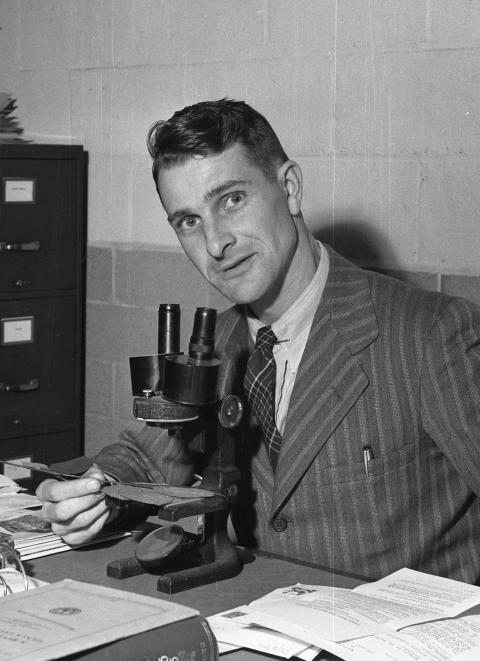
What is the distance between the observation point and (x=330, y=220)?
103 inches

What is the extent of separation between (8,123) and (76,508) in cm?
197

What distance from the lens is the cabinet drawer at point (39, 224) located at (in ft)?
10.1

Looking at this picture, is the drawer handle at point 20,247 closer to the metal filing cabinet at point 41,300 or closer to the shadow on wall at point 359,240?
the metal filing cabinet at point 41,300

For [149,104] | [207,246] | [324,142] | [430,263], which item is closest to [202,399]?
[207,246]

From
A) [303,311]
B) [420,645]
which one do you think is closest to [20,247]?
[303,311]

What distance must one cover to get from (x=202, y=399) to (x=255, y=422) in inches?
17.9

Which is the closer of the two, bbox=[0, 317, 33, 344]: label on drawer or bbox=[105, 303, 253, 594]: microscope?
bbox=[105, 303, 253, 594]: microscope

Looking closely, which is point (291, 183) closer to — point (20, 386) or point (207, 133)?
point (207, 133)

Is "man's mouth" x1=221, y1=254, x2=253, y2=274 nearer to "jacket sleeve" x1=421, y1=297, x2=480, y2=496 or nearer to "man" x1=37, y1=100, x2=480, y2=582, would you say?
"man" x1=37, y1=100, x2=480, y2=582

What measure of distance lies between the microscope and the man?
0.22 metres

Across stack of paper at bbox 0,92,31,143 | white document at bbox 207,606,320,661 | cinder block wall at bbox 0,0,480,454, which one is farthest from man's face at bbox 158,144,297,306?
stack of paper at bbox 0,92,31,143

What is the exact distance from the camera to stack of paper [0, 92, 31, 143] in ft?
10.5

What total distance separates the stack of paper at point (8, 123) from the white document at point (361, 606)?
2.18m

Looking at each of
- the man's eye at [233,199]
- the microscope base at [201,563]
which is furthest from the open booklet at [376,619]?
the man's eye at [233,199]
